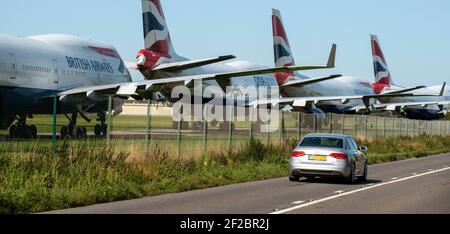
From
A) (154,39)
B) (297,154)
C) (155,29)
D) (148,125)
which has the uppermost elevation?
(155,29)

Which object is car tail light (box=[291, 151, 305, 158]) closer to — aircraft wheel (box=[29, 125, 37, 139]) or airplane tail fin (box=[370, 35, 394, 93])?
aircraft wheel (box=[29, 125, 37, 139])

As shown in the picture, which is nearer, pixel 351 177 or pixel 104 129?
pixel 351 177

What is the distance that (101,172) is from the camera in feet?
58.0

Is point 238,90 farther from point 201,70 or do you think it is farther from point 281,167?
point 281,167

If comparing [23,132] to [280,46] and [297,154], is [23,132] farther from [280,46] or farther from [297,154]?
[280,46]

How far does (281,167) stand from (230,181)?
6079 millimetres

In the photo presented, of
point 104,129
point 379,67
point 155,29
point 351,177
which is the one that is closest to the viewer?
point 351,177

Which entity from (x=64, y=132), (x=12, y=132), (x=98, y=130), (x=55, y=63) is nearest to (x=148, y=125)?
(x=98, y=130)

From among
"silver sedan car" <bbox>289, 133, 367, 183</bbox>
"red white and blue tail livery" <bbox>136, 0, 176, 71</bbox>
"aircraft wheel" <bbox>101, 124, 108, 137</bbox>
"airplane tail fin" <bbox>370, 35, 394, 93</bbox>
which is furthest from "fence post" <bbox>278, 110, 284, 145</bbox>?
"airplane tail fin" <bbox>370, 35, 394, 93</bbox>

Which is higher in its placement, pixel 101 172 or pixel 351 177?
pixel 101 172

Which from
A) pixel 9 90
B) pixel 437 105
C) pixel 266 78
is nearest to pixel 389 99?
pixel 437 105

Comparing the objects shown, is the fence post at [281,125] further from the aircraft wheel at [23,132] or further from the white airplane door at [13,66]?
the aircraft wheel at [23,132]

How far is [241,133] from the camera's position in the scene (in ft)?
97.5

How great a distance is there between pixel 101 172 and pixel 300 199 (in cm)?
442
